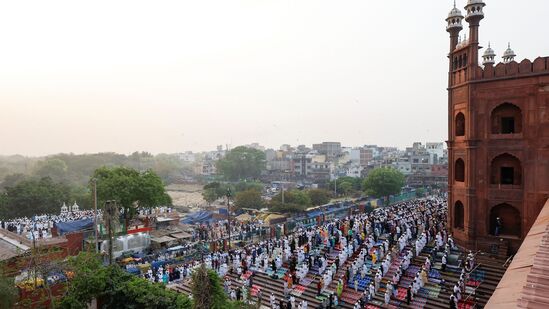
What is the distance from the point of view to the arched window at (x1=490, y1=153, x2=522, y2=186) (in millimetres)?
20509

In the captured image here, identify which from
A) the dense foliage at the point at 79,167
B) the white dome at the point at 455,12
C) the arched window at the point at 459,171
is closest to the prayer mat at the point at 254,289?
the arched window at the point at 459,171

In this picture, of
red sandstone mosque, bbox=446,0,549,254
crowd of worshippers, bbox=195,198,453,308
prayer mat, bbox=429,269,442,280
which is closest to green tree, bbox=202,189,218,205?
crowd of worshippers, bbox=195,198,453,308

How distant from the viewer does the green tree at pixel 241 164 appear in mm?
106000

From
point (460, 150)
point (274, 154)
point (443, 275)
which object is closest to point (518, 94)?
point (460, 150)

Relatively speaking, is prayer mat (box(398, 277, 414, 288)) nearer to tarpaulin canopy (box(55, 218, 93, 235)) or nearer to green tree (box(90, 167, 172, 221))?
green tree (box(90, 167, 172, 221))

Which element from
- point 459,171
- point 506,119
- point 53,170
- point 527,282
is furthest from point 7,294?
point 53,170

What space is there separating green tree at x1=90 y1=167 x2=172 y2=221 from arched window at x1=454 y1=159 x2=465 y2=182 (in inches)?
1032

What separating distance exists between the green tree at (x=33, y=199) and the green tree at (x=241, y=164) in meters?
58.9

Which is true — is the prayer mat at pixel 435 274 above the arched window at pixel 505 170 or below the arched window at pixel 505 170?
below

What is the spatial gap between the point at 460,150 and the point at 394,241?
705 centimetres

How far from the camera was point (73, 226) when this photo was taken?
34.3 metres

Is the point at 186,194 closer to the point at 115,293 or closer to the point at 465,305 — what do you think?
the point at 115,293

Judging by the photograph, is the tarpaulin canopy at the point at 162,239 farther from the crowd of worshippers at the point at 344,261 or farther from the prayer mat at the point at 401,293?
the prayer mat at the point at 401,293

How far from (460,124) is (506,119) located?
2.52m
